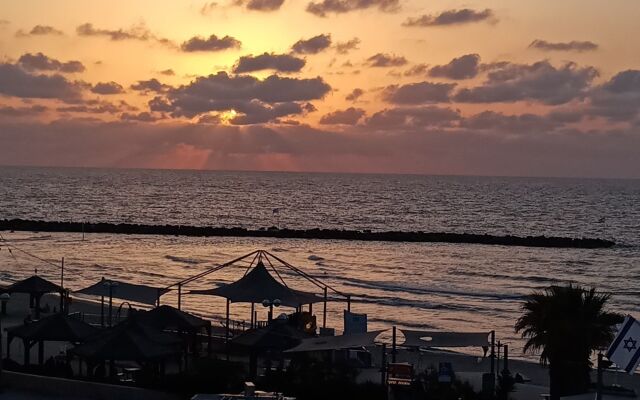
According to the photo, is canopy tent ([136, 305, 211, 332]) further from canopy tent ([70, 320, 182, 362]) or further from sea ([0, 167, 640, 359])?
sea ([0, 167, 640, 359])

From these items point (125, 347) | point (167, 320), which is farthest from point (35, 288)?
point (125, 347)

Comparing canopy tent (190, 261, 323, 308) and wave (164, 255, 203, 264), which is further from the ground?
canopy tent (190, 261, 323, 308)

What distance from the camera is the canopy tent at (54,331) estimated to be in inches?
773

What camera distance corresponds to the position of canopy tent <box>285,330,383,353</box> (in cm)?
1781

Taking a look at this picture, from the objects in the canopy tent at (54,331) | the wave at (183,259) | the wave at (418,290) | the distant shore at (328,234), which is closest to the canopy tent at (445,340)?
the canopy tent at (54,331)

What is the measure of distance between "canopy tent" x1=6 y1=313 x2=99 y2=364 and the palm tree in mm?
9881

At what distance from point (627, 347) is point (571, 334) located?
737 centimetres

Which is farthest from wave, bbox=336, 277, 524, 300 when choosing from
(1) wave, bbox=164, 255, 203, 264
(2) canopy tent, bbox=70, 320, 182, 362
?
(2) canopy tent, bbox=70, 320, 182, 362

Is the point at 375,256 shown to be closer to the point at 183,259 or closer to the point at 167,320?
the point at 183,259

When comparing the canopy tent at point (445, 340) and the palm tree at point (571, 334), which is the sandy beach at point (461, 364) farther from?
the palm tree at point (571, 334)

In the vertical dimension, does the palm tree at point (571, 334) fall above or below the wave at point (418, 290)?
above

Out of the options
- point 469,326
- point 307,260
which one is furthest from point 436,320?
point 307,260

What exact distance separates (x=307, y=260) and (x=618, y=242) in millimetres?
37229

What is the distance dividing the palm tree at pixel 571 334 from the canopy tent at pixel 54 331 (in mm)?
9881
